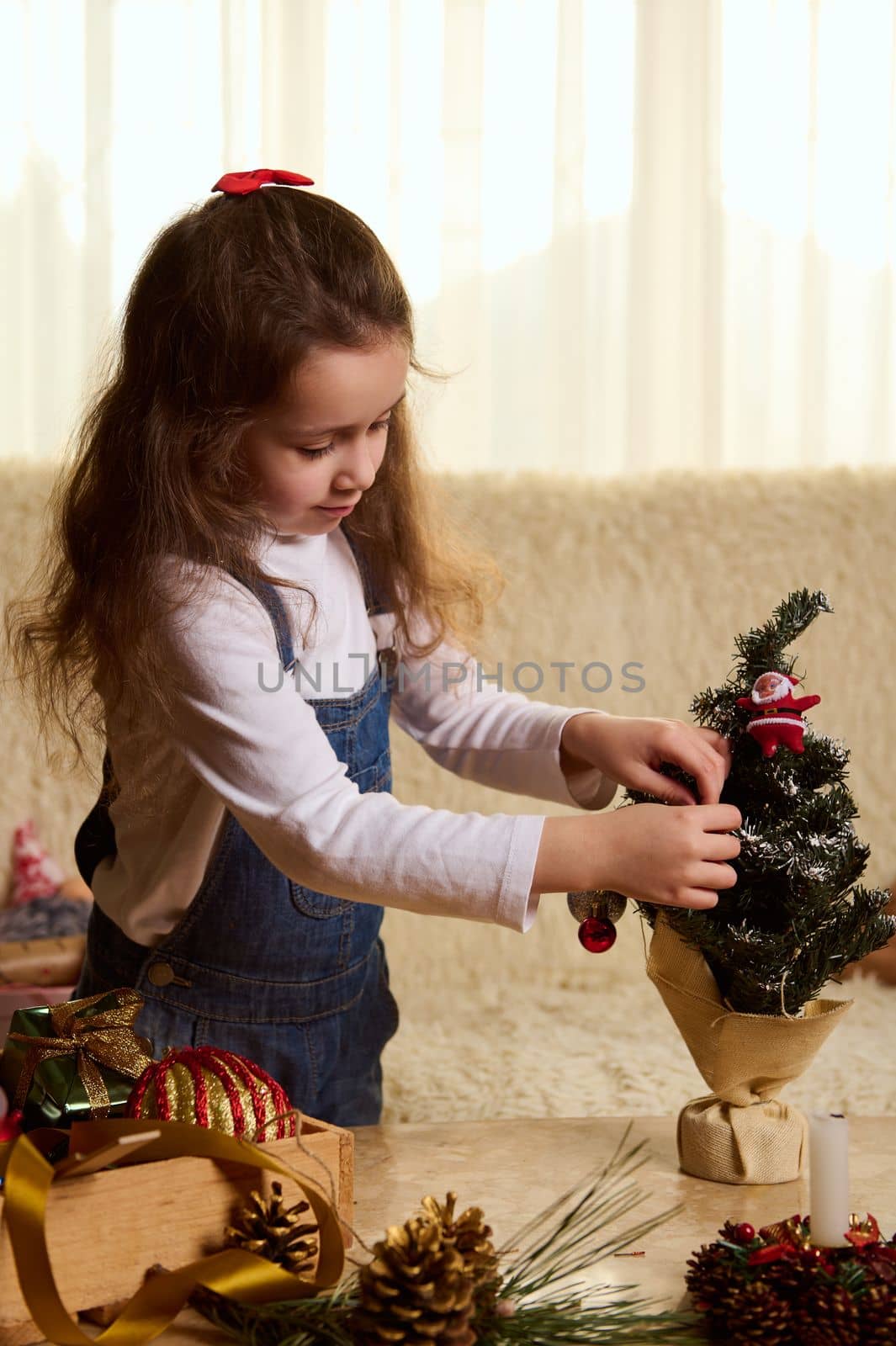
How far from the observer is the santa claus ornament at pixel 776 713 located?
780 millimetres

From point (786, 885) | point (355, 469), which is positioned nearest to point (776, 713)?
point (786, 885)

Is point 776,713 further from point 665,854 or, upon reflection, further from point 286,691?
point 286,691

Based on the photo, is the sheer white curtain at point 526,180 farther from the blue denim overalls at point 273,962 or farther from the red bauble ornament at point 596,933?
the red bauble ornament at point 596,933

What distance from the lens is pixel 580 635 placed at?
1.70 m

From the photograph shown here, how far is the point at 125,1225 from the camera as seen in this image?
0.62 m

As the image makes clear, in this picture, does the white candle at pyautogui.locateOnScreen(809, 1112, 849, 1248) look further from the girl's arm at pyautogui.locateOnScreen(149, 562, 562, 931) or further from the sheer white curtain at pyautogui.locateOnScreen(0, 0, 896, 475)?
the sheer white curtain at pyautogui.locateOnScreen(0, 0, 896, 475)

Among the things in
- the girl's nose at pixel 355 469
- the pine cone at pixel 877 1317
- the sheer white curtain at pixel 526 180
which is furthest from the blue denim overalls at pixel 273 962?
the sheer white curtain at pixel 526 180

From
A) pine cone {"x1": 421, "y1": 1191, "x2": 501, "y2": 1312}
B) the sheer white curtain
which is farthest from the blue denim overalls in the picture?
the sheer white curtain

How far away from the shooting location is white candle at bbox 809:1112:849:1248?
64cm

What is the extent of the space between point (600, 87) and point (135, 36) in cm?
64

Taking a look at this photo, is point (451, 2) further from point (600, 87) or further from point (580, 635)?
point (580, 635)

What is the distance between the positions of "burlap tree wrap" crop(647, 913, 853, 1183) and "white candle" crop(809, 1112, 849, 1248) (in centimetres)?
12

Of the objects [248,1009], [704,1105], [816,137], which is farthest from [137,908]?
[816,137]

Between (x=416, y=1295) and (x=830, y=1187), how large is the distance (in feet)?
0.70
